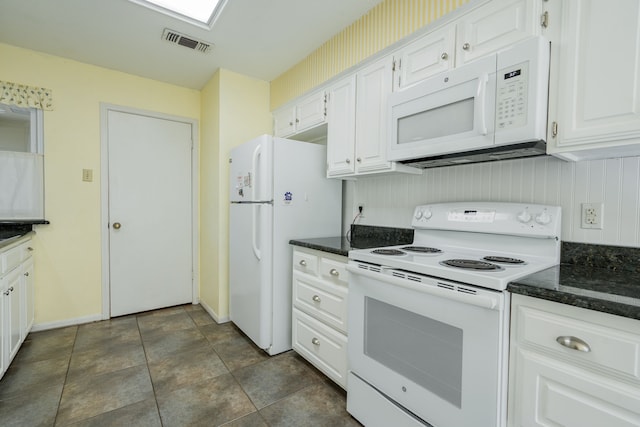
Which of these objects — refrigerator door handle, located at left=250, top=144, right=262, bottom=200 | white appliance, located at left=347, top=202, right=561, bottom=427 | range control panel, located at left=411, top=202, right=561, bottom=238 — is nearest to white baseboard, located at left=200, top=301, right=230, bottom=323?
refrigerator door handle, located at left=250, top=144, right=262, bottom=200

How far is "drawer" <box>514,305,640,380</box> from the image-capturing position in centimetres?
84

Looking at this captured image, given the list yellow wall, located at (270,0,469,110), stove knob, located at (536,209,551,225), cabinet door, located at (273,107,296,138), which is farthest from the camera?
cabinet door, located at (273,107,296,138)

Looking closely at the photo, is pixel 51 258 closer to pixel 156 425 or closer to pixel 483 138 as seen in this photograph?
pixel 156 425

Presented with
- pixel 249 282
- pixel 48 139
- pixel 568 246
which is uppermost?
pixel 48 139

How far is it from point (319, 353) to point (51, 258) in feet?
8.79

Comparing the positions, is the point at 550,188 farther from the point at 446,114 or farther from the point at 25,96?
the point at 25,96

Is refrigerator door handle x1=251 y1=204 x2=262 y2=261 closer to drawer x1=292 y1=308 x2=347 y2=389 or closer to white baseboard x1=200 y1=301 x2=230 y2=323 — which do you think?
drawer x1=292 y1=308 x2=347 y2=389

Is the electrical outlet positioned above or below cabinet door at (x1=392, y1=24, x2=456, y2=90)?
below

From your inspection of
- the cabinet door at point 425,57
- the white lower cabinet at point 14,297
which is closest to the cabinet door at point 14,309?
the white lower cabinet at point 14,297

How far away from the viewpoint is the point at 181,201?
11.3 ft

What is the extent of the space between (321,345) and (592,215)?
5.42 feet

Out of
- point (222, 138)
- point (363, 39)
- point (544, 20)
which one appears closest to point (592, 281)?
point (544, 20)

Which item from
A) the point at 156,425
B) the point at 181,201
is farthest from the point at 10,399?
the point at 181,201

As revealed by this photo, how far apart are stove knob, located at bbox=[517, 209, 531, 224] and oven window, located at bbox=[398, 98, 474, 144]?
1.66ft
